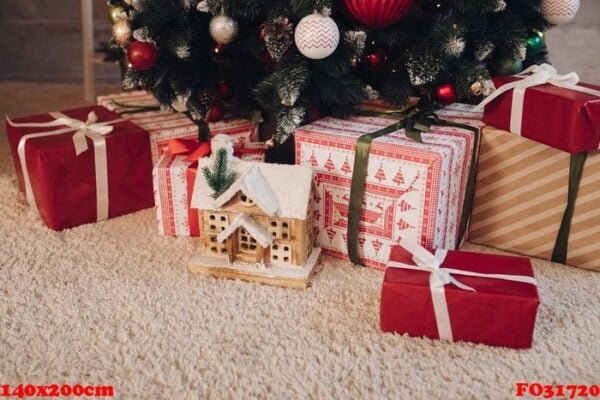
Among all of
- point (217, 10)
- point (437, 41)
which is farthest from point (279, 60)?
point (437, 41)

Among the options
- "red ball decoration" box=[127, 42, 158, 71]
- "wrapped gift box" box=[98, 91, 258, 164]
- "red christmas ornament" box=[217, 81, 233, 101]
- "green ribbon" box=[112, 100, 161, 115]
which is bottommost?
"wrapped gift box" box=[98, 91, 258, 164]

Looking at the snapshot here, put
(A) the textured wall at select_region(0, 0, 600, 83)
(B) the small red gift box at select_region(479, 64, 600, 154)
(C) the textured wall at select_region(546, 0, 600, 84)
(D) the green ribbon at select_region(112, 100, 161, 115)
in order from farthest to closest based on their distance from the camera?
(A) the textured wall at select_region(0, 0, 600, 83), (C) the textured wall at select_region(546, 0, 600, 84), (D) the green ribbon at select_region(112, 100, 161, 115), (B) the small red gift box at select_region(479, 64, 600, 154)

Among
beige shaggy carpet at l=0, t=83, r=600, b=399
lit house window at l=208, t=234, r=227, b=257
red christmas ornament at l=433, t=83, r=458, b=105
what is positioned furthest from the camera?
red christmas ornament at l=433, t=83, r=458, b=105

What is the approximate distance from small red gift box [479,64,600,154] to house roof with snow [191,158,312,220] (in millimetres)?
412

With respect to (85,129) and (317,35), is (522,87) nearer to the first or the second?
(317,35)

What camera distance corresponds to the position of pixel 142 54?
1296 millimetres

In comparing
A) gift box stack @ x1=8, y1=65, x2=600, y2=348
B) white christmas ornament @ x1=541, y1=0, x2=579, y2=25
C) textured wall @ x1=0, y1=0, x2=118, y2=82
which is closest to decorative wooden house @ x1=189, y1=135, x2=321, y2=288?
gift box stack @ x1=8, y1=65, x2=600, y2=348

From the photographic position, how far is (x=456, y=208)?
120 centimetres

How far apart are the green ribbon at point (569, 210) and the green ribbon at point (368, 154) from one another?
0.60 feet

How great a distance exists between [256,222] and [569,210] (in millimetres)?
619

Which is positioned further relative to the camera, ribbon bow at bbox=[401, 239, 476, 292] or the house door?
the house door

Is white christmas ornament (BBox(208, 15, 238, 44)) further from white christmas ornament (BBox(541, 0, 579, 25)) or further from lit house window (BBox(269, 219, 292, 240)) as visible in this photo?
white christmas ornament (BBox(541, 0, 579, 25))

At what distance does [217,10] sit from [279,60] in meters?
0.17

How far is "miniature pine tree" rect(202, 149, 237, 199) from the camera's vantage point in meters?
1.12
